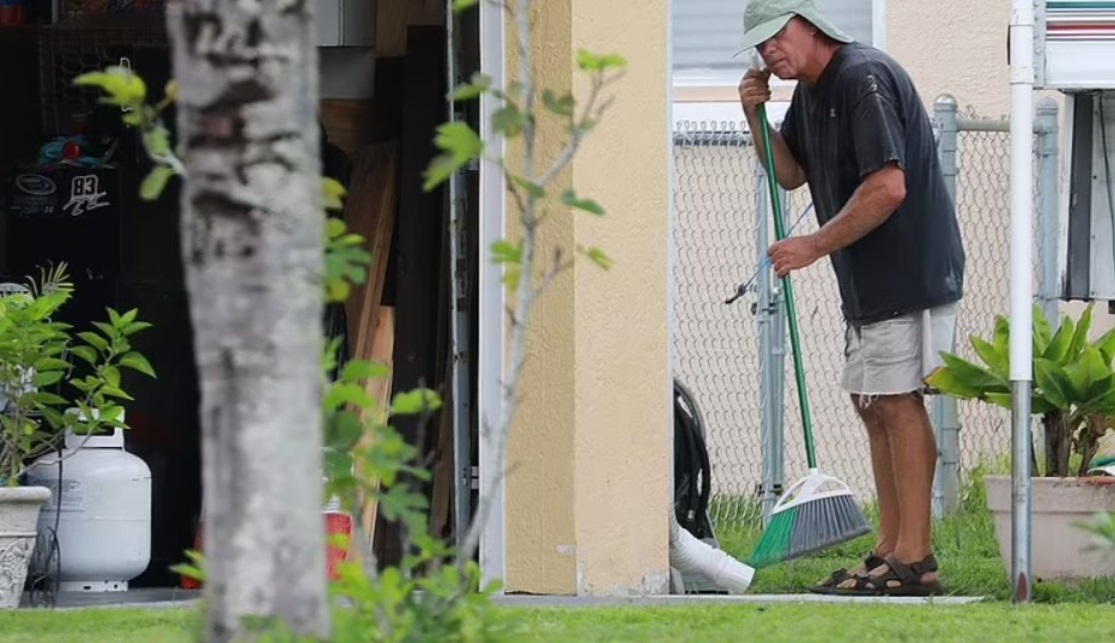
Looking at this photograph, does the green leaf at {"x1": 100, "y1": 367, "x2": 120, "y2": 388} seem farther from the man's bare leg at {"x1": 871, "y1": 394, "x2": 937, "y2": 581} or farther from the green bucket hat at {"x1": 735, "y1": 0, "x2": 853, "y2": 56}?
the man's bare leg at {"x1": 871, "y1": 394, "x2": 937, "y2": 581}

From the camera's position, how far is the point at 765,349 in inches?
383

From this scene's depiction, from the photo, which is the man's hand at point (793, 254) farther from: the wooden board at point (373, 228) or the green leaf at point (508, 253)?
the green leaf at point (508, 253)

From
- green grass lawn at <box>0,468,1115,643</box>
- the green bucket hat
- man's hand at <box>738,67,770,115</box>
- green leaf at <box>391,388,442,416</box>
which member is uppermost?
the green bucket hat

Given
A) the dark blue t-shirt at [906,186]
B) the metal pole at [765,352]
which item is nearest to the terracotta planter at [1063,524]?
the dark blue t-shirt at [906,186]

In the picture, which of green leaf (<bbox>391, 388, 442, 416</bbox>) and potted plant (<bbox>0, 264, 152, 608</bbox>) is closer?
green leaf (<bbox>391, 388, 442, 416</bbox>)

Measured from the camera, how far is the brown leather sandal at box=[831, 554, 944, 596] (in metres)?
7.19

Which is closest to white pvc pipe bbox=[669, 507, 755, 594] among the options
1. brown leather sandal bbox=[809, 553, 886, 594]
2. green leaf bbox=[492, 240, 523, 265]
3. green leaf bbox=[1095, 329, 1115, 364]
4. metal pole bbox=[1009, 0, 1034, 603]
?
brown leather sandal bbox=[809, 553, 886, 594]

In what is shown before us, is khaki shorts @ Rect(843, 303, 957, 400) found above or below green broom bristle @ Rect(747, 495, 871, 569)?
above

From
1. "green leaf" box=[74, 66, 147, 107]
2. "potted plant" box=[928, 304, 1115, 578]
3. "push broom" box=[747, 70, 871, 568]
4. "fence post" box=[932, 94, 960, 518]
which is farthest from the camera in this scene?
"fence post" box=[932, 94, 960, 518]

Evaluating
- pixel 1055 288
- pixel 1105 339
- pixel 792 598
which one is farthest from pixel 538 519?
pixel 1055 288

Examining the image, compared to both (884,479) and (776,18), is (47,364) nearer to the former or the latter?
(776,18)

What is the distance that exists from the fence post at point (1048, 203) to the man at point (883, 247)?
2288 mm

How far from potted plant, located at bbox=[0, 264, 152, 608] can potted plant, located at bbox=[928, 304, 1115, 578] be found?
7.99ft

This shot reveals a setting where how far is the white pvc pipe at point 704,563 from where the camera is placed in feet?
24.0
